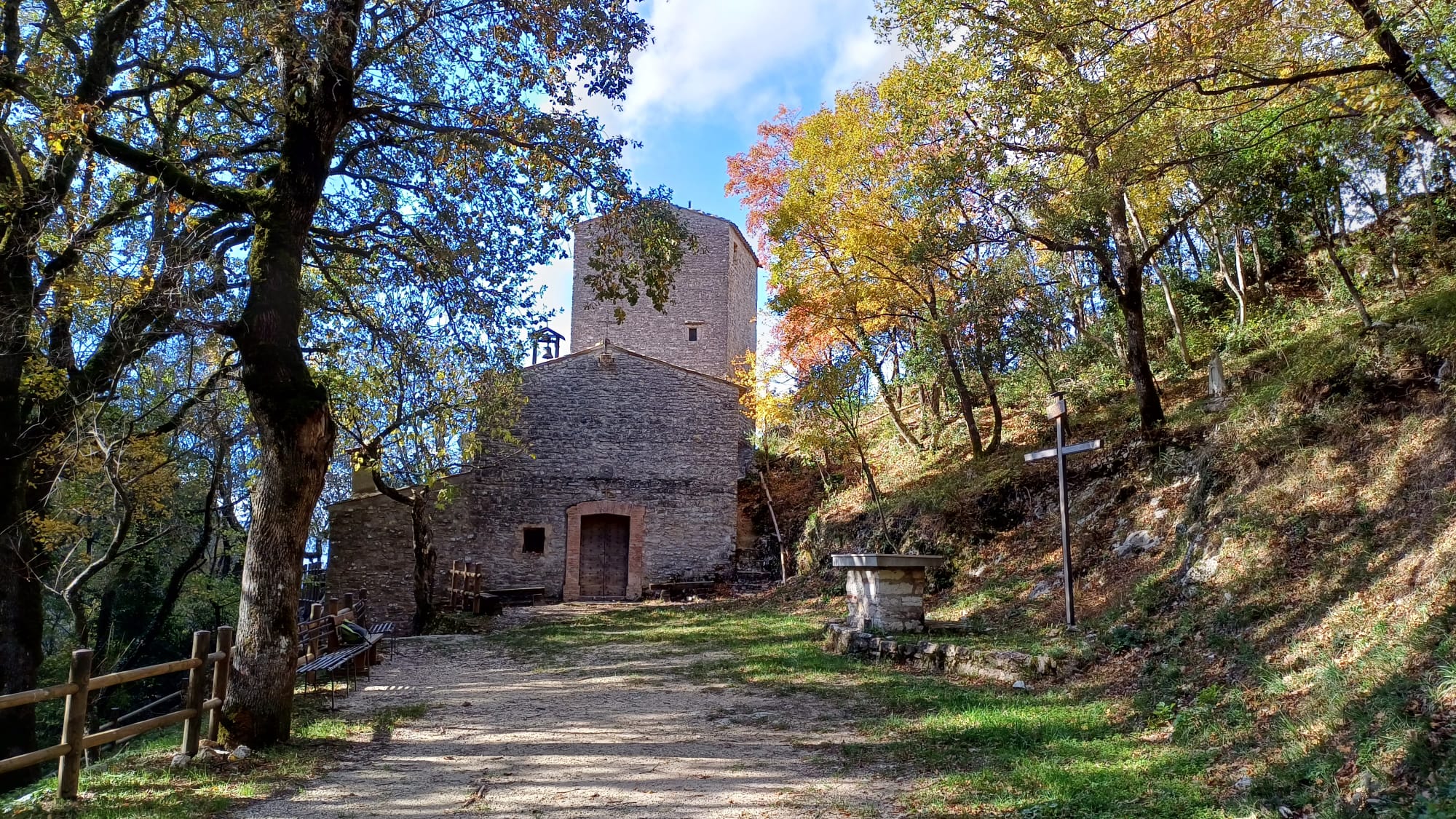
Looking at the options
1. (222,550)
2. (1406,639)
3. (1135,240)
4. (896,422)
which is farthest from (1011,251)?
(222,550)

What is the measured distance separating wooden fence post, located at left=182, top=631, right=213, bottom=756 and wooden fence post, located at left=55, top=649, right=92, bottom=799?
563mm

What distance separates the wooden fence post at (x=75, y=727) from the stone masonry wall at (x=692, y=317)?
2086 centimetres

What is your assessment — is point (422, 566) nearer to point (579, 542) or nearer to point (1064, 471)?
point (579, 542)

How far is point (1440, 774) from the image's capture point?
9.78ft

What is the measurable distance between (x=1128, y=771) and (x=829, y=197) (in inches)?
425

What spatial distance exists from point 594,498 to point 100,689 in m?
13.9

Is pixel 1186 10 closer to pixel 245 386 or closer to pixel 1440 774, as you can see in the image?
pixel 1440 774

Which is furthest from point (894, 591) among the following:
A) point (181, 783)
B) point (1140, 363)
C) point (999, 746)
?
point (181, 783)

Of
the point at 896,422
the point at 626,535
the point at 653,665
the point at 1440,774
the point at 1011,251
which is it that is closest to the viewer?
the point at 1440,774

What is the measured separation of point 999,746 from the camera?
494 cm

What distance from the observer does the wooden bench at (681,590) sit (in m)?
18.2

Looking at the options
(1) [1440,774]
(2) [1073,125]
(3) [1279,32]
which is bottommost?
(1) [1440,774]

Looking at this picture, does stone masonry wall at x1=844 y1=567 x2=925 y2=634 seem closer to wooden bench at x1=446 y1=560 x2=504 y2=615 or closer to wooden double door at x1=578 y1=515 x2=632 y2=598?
wooden bench at x1=446 y1=560 x2=504 y2=615

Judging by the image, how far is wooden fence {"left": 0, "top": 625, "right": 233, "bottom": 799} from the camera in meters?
4.36
